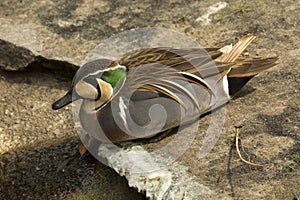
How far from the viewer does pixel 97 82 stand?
397cm

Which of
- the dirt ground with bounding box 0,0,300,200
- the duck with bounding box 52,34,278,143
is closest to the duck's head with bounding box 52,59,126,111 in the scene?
the duck with bounding box 52,34,278,143

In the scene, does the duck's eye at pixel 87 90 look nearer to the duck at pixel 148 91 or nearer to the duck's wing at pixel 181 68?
the duck at pixel 148 91

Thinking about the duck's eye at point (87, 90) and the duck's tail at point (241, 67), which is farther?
the duck's tail at point (241, 67)

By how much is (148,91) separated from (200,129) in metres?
0.43

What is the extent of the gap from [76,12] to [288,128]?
2.40 meters

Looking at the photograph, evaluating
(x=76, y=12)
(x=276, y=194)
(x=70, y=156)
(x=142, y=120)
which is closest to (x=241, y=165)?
(x=276, y=194)

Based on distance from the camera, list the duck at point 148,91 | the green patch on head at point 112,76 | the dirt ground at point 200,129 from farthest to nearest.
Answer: the green patch on head at point 112,76
the duck at point 148,91
the dirt ground at point 200,129

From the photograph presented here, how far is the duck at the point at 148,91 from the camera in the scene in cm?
388

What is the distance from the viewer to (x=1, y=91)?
507 cm

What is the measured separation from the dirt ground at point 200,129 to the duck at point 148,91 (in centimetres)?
20

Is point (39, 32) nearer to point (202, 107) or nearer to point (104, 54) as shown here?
point (104, 54)

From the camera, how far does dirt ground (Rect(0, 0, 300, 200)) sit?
3.59 m

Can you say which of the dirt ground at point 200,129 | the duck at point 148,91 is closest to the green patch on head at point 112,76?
the duck at point 148,91

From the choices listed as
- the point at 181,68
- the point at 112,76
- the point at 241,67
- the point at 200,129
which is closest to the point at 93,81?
the point at 112,76
